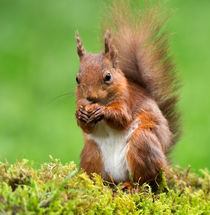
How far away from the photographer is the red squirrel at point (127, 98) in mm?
2557

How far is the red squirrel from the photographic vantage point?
2557mm

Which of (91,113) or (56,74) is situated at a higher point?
(56,74)

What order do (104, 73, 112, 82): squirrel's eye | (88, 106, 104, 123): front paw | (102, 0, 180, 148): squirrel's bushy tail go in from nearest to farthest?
(88, 106, 104, 123): front paw < (104, 73, 112, 82): squirrel's eye < (102, 0, 180, 148): squirrel's bushy tail

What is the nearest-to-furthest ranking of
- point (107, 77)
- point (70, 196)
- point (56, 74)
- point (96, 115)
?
1. point (70, 196)
2. point (96, 115)
3. point (107, 77)
4. point (56, 74)

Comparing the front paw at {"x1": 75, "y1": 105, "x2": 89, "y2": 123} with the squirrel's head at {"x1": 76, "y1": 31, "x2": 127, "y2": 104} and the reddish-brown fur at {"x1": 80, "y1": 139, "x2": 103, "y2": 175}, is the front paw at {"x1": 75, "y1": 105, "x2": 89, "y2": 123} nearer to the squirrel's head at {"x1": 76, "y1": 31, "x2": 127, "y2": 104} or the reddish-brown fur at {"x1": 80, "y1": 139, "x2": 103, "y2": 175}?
the squirrel's head at {"x1": 76, "y1": 31, "x2": 127, "y2": 104}

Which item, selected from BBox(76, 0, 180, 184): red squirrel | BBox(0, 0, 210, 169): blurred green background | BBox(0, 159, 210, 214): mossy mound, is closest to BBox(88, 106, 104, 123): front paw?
BBox(76, 0, 180, 184): red squirrel

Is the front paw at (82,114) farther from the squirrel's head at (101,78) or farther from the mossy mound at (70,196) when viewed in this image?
the mossy mound at (70,196)

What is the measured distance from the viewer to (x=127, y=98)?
2.68m

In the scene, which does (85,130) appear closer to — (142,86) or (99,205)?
(142,86)

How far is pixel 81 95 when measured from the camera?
105 inches

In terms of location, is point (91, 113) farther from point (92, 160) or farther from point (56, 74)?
point (56, 74)

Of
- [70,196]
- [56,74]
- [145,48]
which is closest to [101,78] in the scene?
[145,48]

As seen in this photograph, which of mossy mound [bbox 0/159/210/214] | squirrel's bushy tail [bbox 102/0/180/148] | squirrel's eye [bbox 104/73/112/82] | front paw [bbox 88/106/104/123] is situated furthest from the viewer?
squirrel's bushy tail [bbox 102/0/180/148]

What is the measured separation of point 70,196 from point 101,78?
921 mm
